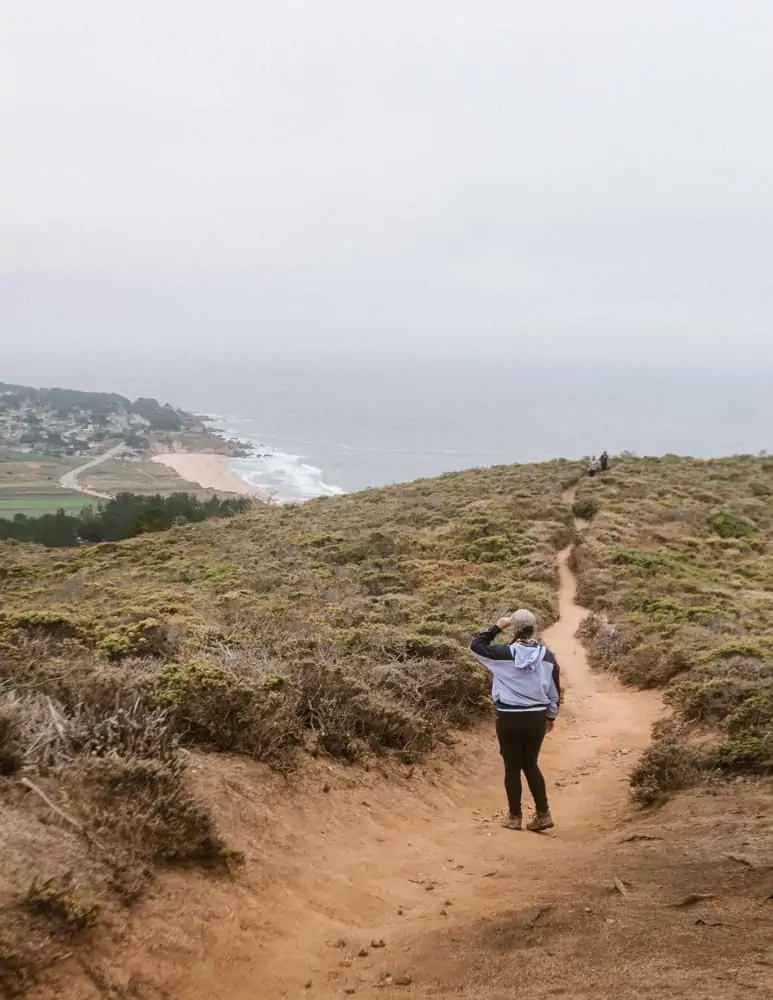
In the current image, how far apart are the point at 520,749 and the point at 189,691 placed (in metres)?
2.66

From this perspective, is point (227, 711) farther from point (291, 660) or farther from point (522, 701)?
point (522, 701)

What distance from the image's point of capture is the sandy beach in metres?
63.8

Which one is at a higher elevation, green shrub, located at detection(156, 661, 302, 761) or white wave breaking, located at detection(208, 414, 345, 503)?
green shrub, located at detection(156, 661, 302, 761)

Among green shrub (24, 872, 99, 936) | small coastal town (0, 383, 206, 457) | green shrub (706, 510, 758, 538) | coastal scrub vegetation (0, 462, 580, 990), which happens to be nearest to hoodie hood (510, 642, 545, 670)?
coastal scrub vegetation (0, 462, 580, 990)

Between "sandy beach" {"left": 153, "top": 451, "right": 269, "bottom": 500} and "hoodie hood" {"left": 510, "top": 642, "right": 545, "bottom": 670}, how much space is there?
49137 mm

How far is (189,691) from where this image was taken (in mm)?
5941

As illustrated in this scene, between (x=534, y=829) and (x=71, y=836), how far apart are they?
355 cm

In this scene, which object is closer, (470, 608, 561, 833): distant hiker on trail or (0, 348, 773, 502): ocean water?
(470, 608, 561, 833): distant hiker on trail

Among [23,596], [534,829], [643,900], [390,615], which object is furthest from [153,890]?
[23,596]

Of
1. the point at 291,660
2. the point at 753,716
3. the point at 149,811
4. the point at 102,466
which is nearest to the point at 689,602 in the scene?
the point at 753,716

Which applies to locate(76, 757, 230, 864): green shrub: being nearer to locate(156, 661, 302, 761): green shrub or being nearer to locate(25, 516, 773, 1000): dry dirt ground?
locate(25, 516, 773, 1000): dry dirt ground

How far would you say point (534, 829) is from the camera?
590 cm

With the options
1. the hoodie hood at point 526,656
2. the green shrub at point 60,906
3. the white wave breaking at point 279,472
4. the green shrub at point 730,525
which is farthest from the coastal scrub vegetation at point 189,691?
the white wave breaking at point 279,472

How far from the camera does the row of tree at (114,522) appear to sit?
3219cm
